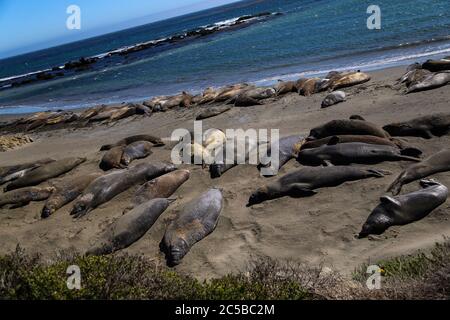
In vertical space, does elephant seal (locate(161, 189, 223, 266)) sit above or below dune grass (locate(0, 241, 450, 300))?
below

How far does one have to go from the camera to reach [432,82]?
428 inches

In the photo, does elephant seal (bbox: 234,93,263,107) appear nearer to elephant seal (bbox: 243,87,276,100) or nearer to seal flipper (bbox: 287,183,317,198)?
elephant seal (bbox: 243,87,276,100)

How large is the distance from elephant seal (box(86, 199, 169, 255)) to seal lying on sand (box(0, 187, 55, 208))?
269 centimetres

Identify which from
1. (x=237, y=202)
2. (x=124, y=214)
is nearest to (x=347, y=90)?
(x=237, y=202)

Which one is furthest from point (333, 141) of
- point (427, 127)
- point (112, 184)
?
point (112, 184)

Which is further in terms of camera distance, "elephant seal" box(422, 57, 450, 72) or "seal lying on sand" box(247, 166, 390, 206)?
"elephant seal" box(422, 57, 450, 72)

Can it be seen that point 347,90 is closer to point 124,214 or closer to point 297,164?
point 297,164

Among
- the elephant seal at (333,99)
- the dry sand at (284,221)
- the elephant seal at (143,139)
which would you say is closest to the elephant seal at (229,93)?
the dry sand at (284,221)

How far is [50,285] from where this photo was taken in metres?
3.92

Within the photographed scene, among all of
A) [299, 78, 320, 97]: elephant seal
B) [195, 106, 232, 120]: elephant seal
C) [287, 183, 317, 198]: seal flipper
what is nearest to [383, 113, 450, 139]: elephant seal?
[287, 183, 317, 198]: seal flipper

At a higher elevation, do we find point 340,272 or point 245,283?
point 245,283

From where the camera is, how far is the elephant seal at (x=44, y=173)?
9.84 metres

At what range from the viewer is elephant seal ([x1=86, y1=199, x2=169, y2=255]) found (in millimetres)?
6391
